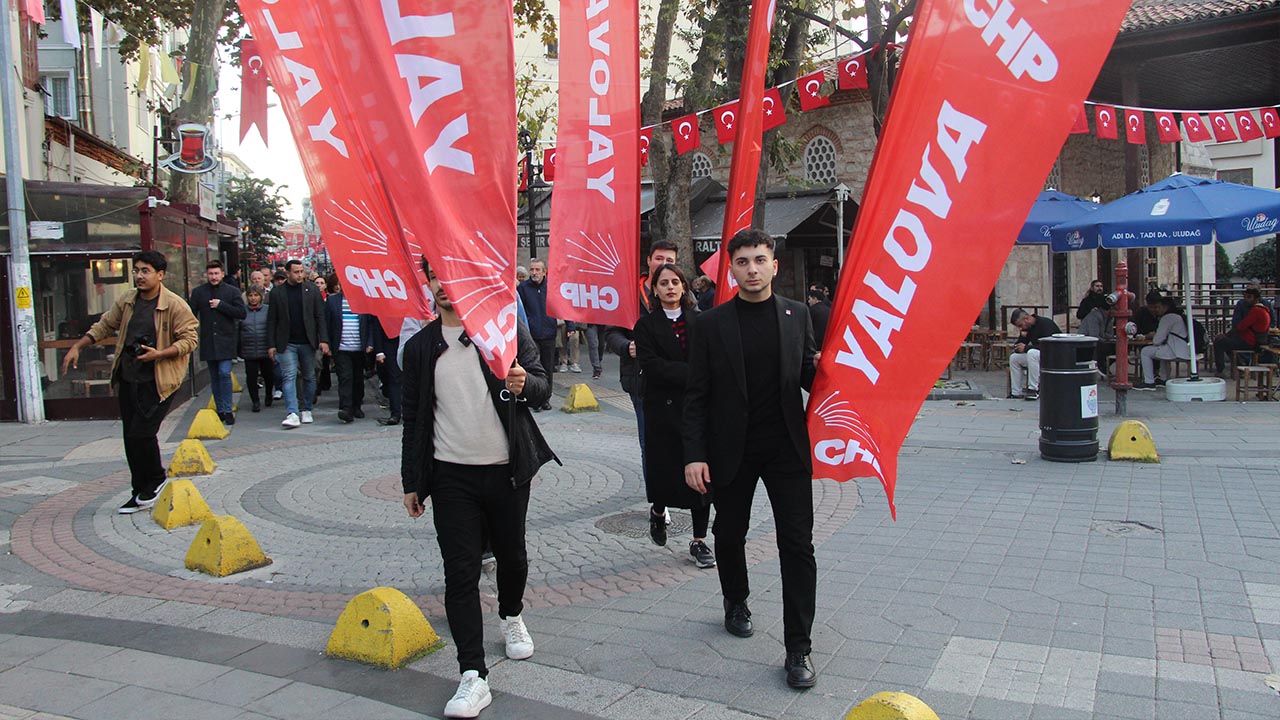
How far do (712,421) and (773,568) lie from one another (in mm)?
1808

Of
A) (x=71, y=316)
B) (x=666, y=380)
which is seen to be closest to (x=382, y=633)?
(x=666, y=380)

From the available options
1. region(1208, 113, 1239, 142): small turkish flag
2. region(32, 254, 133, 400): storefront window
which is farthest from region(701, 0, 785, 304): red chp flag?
region(1208, 113, 1239, 142): small turkish flag

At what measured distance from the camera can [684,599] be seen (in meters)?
5.33

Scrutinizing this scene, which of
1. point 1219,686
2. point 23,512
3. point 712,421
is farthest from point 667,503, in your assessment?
point 23,512

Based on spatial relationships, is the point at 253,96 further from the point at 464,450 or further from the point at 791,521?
the point at 791,521

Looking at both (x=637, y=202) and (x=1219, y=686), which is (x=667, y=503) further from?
(x=1219, y=686)

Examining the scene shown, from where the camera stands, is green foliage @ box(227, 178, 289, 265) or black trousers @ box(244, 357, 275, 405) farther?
green foliage @ box(227, 178, 289, 265)

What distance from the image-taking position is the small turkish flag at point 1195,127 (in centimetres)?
1379

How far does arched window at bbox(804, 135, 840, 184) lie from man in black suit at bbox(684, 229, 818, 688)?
20199 millimetres

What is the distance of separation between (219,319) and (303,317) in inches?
37.7

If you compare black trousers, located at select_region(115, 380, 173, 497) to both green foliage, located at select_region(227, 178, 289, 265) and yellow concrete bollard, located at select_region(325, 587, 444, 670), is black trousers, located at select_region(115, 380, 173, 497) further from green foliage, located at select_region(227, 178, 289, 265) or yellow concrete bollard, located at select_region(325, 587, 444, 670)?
green foliage, located at select_region(227, 178, 289, 265)

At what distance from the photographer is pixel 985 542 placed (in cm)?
632

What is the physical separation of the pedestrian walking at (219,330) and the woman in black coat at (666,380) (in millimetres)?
7593

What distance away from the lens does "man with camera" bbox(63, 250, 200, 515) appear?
7164 millimetres
